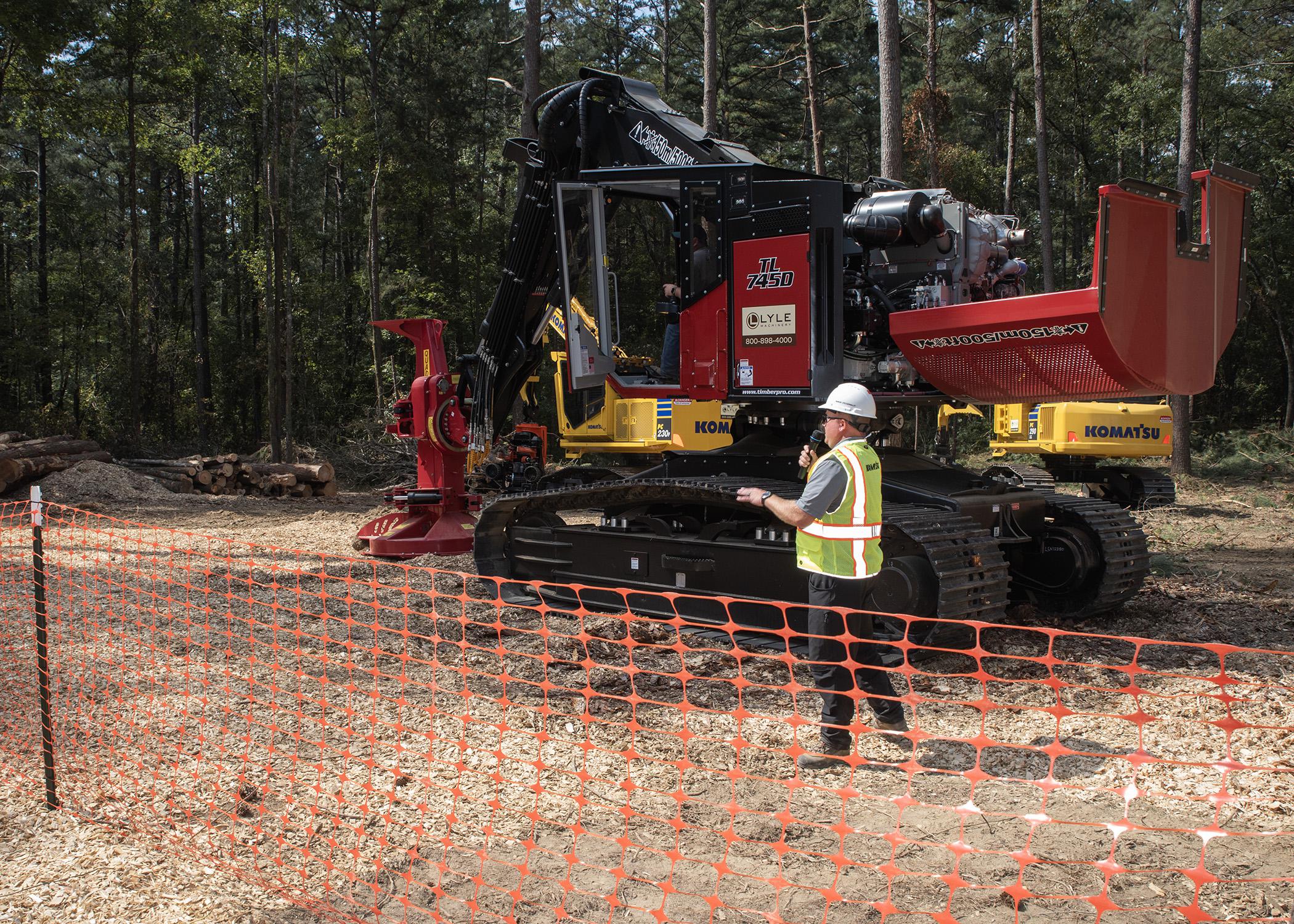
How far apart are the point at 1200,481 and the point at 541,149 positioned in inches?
611

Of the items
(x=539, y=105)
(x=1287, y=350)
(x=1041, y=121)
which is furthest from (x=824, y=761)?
(x=1287, y=350)

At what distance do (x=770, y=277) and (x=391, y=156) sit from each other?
81.1 feet

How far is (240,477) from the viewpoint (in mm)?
16859

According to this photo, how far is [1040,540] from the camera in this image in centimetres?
730

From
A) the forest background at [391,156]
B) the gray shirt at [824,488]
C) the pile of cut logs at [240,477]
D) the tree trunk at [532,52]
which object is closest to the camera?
the gray shirt at [824,488]

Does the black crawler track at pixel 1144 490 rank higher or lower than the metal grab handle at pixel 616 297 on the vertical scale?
lower

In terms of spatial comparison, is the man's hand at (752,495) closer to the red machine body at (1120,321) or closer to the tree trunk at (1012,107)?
the red machine body at (1120,321)

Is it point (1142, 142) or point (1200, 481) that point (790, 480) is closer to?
point (1200, 481)

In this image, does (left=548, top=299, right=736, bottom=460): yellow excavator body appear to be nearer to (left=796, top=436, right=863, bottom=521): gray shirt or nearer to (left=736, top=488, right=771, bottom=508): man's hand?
(left=796, top=436, right=863, bottom=521): gray shirt

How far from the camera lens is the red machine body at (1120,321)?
17.6 feet

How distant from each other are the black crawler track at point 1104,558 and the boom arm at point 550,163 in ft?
11.6

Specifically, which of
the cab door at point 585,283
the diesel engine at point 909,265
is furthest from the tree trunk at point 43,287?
the diesel engine at point 909,265

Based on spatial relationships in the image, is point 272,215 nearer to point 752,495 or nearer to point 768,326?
point 768,326

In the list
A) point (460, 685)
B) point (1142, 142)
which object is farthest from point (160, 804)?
point (1142, 142)
